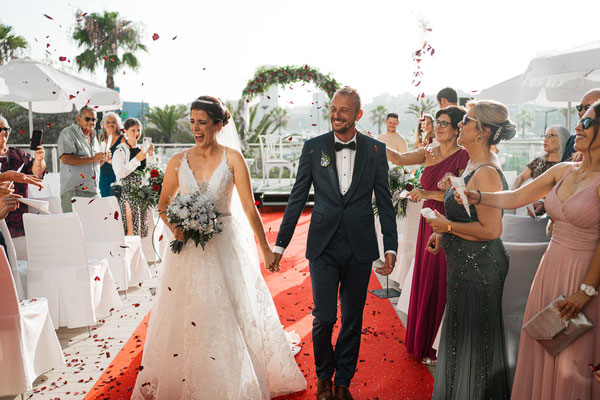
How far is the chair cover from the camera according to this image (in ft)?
10.2

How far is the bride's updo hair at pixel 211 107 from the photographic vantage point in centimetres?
320

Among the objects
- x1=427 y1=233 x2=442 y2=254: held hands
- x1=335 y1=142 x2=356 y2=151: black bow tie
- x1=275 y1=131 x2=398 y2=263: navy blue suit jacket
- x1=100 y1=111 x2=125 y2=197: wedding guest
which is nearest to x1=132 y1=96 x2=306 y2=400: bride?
x1=275 y1=131 x2=398 y2=263: navy blue suit jacket

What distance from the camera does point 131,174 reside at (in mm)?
6449

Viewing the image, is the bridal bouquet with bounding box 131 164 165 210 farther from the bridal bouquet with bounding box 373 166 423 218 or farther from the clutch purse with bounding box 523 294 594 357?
the clutch purse with bounding box 523 294 594 357

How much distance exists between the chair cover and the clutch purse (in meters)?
0.76

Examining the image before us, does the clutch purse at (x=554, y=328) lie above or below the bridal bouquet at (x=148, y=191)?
below

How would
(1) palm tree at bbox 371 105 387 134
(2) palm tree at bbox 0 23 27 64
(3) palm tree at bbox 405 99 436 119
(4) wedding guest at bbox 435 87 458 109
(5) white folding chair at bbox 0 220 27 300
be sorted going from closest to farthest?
1. (5) white folding chair at bbox 0 220 27 300
2. (4) wedding guest at bbox 435 87 458 109
3. (3) palm tree at bbox 405 99 436 119
4. (2) palm tree at bbox 0 23 27 64
5. (1) palm tree at bbox 371 105 387 134

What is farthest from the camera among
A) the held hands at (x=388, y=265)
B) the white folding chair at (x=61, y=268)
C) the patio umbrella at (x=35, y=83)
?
the patio umbrella at (x=35, y=83)

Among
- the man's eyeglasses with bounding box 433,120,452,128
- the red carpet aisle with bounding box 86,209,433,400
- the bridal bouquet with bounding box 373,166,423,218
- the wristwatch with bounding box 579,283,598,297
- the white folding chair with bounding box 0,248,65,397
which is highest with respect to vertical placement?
the man's eyeglasses with bounding box 433,120,452,128

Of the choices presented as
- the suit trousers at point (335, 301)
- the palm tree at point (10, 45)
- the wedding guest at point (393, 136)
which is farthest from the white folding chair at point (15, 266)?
the palm tree at point (10, 45)

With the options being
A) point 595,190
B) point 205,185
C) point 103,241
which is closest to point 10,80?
point 103,241

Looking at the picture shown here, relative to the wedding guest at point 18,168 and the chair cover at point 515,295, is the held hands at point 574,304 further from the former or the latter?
the wedding guest at point 18,168

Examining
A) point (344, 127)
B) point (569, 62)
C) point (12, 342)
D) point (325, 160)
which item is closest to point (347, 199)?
point (325, 160)

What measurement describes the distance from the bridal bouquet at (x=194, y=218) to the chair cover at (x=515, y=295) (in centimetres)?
198
